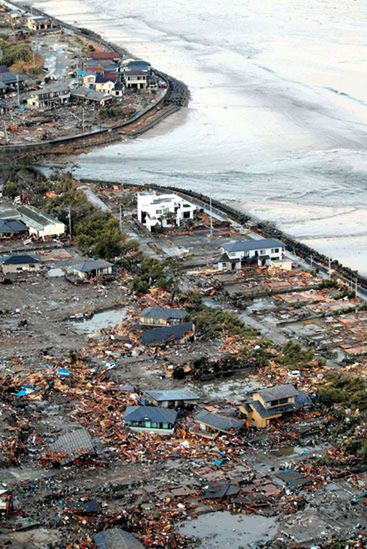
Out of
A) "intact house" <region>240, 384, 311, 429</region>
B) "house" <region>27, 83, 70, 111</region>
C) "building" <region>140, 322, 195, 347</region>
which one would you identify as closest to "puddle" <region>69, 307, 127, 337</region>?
"building" <region>140, 322, 195, 347</region>

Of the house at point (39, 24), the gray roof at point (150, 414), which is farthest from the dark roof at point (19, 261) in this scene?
the house at point (39, 24)

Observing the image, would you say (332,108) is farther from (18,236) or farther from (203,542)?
(203,542)

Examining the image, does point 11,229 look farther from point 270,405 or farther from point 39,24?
point 39,24

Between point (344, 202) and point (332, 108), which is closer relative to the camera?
point (344, 202)

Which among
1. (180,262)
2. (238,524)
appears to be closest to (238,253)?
(180,262)

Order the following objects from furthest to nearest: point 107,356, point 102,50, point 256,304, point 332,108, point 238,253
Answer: point 102,50, point 332,108, point 238,253, point 256,304, point 107,356
